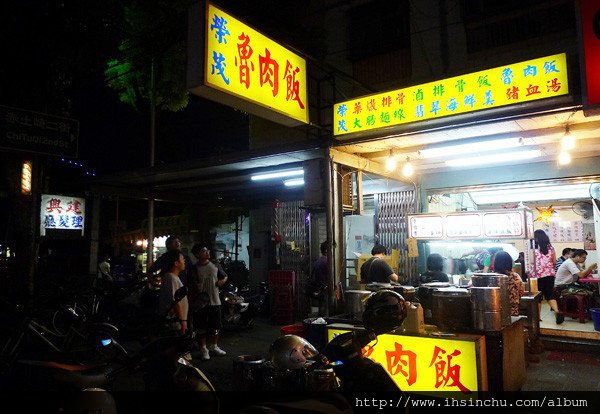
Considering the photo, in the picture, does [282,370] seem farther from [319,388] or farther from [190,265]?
[190,265]

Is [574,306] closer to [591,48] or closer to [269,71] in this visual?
[591,48]

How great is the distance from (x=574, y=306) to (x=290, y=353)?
32.6ft

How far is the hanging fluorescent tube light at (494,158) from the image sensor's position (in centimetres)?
864

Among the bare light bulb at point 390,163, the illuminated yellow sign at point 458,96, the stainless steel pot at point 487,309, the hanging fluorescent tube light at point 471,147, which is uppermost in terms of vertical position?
the illuminated yellow sign at point 458,96

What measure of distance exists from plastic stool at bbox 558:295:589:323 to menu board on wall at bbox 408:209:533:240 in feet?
10.7

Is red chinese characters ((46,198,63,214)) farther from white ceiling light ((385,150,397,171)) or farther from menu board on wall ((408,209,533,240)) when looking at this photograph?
menu board on wall ((408,209,533,240))

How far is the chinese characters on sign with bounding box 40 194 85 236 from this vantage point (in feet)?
41.1

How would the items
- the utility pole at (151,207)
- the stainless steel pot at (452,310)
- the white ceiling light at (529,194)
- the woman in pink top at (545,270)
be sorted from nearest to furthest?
the stainless steel pot at (452,310) → the woman in pink top at (545,270) → the white ceiling light at (529,194) → the utility pole at (151,207)

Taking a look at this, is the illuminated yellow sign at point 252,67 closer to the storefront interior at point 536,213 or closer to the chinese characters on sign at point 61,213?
the storefront interior at point 536,213

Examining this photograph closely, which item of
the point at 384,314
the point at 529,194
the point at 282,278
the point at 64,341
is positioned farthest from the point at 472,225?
the point at 64,341

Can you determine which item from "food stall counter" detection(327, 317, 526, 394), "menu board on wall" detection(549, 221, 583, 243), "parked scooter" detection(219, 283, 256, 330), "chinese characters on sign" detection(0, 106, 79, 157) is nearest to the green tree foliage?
"chinese characters on sign" detection(0, 106, 79, 157)

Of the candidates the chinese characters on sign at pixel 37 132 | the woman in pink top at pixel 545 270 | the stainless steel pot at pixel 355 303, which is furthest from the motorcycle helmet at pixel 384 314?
the chinese characters on sign at pixel 37 132

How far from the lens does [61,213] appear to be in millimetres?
12938

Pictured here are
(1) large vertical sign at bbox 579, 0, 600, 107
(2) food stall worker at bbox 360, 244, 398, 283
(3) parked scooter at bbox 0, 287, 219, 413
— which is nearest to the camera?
(3) parked scooter at bbox 0, 287, 219, 413
